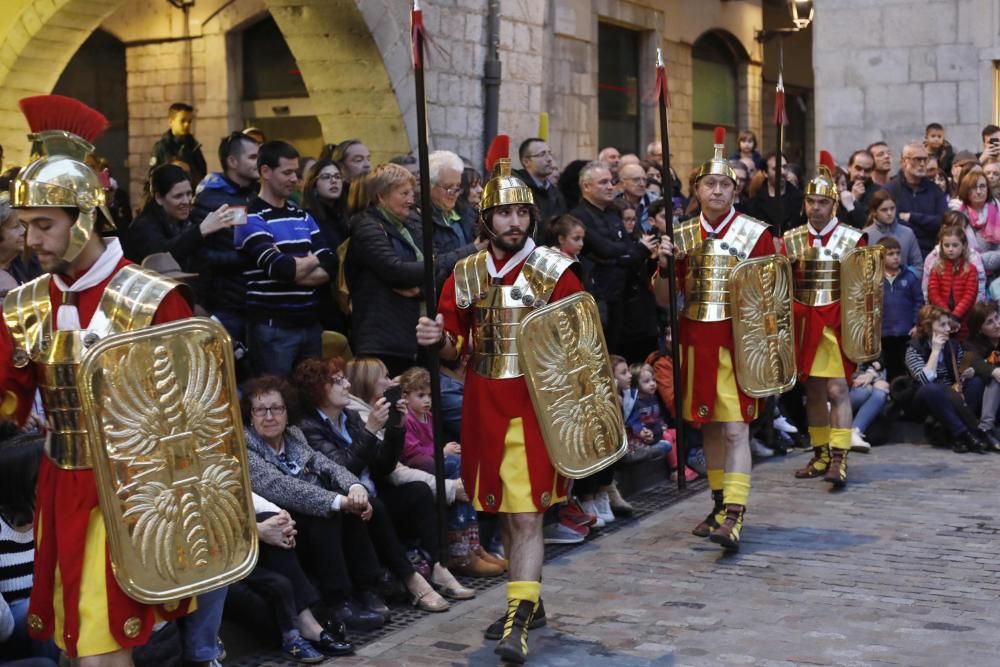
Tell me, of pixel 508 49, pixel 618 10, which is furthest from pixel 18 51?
pixel 618 10

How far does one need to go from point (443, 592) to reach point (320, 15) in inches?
234

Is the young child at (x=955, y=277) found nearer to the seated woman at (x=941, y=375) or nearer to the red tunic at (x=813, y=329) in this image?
the seated woman at (x=941, y=375)

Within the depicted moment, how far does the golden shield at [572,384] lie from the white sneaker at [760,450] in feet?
14.9

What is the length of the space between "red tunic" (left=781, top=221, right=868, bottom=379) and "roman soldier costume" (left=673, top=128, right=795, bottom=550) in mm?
1263

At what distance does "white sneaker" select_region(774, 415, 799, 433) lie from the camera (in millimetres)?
10816

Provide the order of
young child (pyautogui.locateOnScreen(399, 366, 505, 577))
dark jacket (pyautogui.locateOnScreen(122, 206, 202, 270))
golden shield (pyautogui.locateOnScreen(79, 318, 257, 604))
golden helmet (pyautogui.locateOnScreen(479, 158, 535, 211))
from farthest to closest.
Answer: young child (pyautogui.locateOnScreen(399, 366, 505, 577)) → dark jacket (pyautogui.locateOnScreen(122, 206, 202, 270)) → golden helmet (pyautogui.locateOnScreen(479, 158, 535, 211)) → golden shield (pyautogui.locateOnScreen(79, 318, 257, 604))

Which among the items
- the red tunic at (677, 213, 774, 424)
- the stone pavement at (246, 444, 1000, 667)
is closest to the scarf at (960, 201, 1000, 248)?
the stone pavement at (246, 444, 1000, 667)

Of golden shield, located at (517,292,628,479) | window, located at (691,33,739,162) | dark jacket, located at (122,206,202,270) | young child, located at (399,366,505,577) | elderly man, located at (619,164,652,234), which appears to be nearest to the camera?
golden shield, located at (517,292,628,479)

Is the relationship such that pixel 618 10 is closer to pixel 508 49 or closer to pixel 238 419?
pixel 508 49

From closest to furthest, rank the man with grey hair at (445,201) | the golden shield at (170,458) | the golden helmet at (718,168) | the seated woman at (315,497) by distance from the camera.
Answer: the golden shield at (170,458) → the seated woman at (315,497) → the golden helmet at (718,168) → the man with grey hair at (445,201)

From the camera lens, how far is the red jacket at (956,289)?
1118cm

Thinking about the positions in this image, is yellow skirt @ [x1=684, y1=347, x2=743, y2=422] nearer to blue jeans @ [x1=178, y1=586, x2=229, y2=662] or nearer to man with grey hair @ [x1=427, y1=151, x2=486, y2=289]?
man with grey hair @ [x1=427, y1=151, x2=486, y2=289]

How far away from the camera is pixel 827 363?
9.13m

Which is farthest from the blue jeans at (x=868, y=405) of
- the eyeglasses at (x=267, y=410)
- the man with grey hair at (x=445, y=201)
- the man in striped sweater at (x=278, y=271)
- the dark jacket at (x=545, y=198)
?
the eyeglasses at (x=267, y=410)
